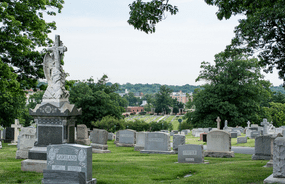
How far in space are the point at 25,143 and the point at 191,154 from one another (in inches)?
326

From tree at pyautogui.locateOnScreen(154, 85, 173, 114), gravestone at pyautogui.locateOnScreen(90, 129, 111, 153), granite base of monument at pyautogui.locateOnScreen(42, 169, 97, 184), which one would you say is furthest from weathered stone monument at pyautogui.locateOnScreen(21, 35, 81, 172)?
tree at pyautogui.locateOnScreen(154, 85, 173, 114)

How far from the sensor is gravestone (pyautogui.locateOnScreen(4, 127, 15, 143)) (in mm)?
25938

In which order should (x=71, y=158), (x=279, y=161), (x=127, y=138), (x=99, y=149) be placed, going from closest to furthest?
(x=71, y=158)
(x=279, y=161)
(x=99, y=149)
(x=127, y=138)

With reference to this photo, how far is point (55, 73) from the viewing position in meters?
10.6

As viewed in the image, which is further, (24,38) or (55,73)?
(24,38)

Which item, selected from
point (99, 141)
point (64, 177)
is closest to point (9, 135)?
point (99, 141)

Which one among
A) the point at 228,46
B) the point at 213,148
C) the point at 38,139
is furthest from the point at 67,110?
the point at 228,46

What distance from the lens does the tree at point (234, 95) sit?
3938cm

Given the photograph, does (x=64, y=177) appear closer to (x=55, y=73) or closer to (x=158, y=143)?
(x=55, y=73)

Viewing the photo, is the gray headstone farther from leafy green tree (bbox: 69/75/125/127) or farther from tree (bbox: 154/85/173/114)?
tree (bbox: 154/85/173/114)

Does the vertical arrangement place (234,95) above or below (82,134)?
above

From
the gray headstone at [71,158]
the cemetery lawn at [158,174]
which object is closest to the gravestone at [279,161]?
the cemetery lawn at [158,174]

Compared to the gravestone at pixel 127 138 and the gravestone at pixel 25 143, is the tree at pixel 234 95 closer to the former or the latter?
the gravestone at pixel 127 138

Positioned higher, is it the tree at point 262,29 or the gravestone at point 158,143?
the tree at point 262,29
